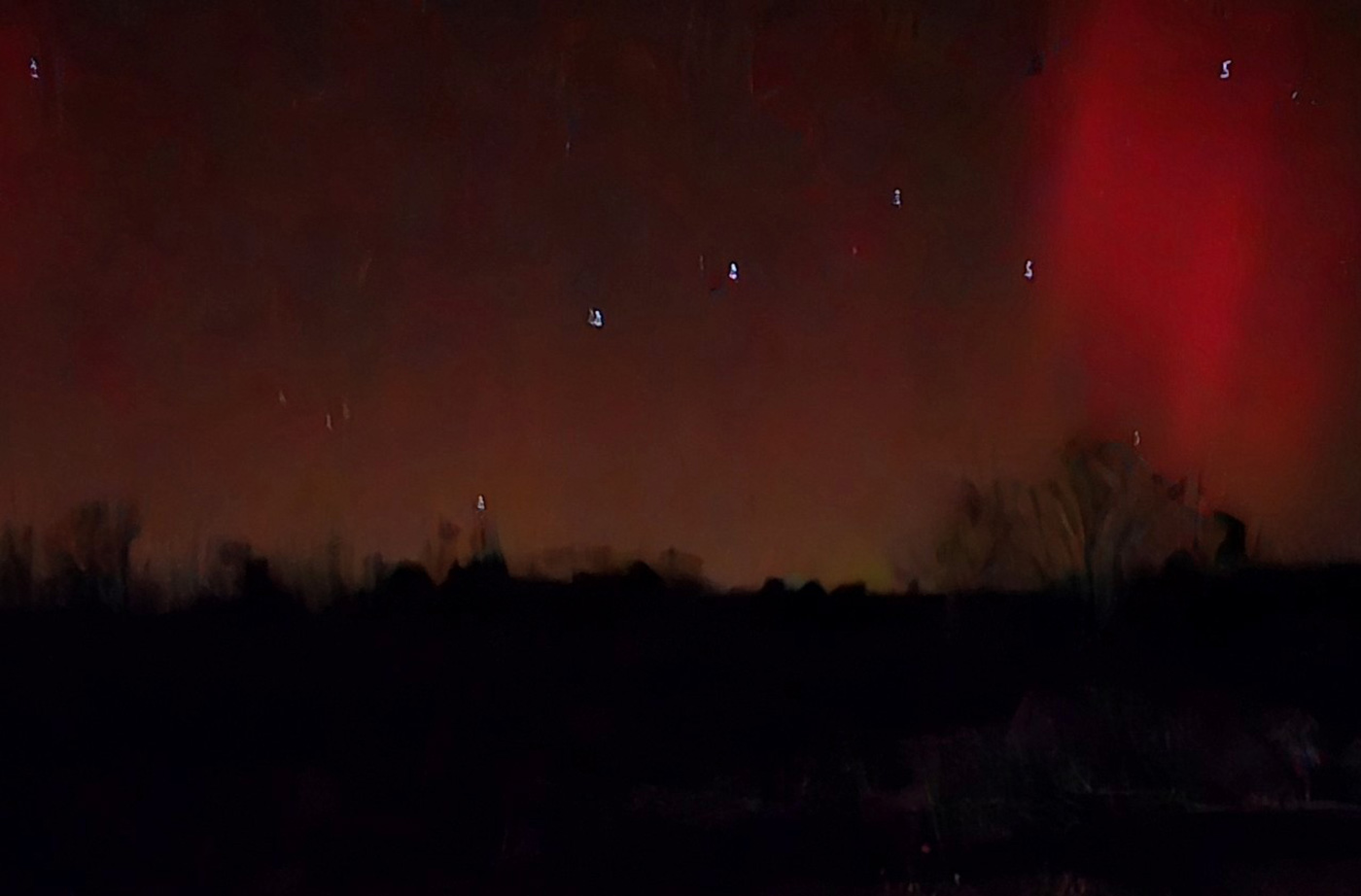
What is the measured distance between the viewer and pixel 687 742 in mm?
1386

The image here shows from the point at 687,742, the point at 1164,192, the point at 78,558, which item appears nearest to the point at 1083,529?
the point at 1164,192

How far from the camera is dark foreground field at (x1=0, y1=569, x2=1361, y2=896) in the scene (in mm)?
1308

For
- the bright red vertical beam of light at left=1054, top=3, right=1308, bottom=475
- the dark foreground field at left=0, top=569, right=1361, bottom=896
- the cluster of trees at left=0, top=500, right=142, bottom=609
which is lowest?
the dark foreground field at left=0, top=569, right=1361, bottom=896

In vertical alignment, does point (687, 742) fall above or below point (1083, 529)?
below

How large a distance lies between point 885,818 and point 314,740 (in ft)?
2.05

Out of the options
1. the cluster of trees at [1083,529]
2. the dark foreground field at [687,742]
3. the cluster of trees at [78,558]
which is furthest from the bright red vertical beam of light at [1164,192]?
the cluster of trees at [78,558]

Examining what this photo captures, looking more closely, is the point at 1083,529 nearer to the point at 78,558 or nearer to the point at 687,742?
the point at 687,742

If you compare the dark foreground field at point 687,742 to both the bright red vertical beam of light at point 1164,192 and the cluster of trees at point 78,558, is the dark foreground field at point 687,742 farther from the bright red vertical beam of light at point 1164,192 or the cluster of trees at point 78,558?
the bright red vertical beam of light at point 1164,192

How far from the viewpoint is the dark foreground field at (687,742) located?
4.29 feet

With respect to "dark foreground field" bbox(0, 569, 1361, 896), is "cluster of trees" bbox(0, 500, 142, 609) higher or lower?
higher

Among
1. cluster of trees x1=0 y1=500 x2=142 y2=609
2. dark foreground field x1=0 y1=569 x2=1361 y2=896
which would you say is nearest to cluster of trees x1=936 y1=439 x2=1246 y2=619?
dark foreground field x1=0 y1=569 x2=1361 y2=896

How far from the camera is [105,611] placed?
1.43m

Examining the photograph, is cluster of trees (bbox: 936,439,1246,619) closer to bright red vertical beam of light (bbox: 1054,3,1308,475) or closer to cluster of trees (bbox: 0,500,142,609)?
bright red vertical beam of light (bbox: 1054,3,1308,475)

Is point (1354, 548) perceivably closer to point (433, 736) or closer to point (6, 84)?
point (433, 736)
